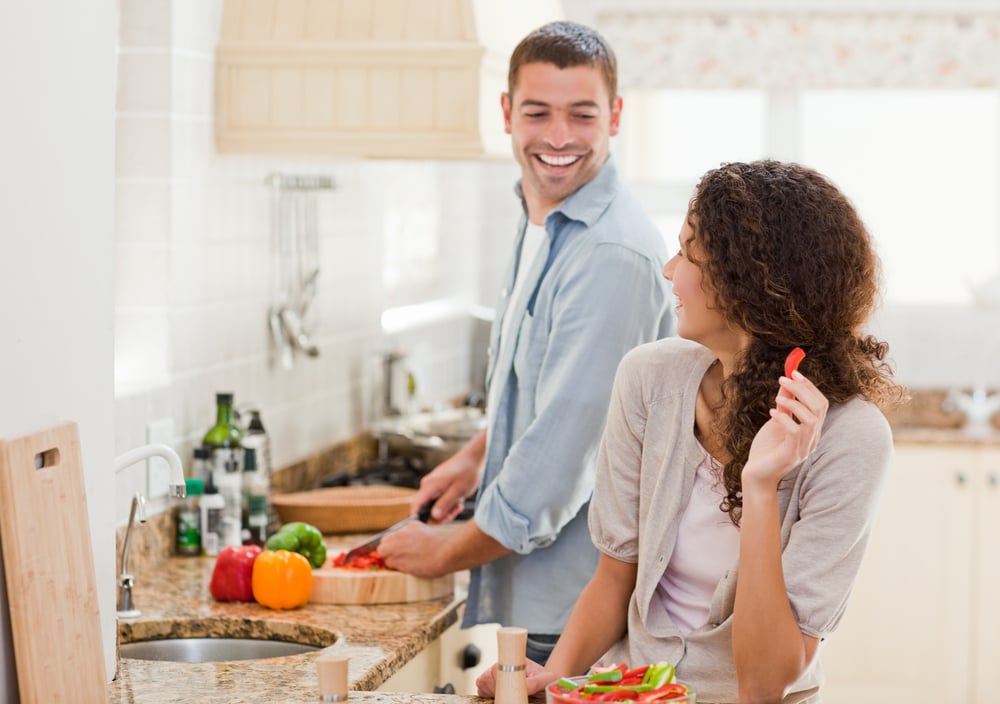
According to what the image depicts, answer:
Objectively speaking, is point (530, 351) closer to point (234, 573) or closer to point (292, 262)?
point (234, 573)

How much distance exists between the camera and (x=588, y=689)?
1.41m

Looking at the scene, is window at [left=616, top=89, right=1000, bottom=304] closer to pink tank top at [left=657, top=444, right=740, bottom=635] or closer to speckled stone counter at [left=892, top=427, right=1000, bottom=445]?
speckled stone counter at [left=892, top=427, right=1000, bottom=445]

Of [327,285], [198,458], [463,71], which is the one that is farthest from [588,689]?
[327,285]

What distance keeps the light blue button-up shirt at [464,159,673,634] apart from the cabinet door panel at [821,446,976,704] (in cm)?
267

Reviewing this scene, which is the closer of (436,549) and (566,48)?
(566,48)

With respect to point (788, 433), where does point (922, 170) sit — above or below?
above

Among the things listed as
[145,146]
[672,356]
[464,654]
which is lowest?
[464,654]

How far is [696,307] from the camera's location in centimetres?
169

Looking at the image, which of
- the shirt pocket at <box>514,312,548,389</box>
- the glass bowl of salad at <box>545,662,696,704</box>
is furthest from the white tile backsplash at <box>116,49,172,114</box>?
the glass bowl of salad at <box>545,662,696,704</box>

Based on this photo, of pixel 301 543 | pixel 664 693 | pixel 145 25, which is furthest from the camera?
pixel 145 25

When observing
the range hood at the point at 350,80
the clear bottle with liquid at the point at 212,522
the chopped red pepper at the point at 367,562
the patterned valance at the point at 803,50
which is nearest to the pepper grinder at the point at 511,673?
the chopped red pepper at the point at 367,562

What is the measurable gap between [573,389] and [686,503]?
0.51 meters

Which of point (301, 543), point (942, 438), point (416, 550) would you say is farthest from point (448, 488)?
point (942, 438)

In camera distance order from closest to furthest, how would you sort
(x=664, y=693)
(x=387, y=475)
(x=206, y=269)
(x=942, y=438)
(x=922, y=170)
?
(x=664, y=693)
(x=206, y=269)
(x=387, y=475)
(x=942, y=438)
(x=922, y=170)
